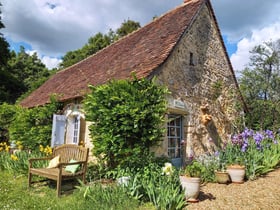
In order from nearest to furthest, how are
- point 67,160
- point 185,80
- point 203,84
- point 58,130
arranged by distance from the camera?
point 67,160 < point 185,80 < point 203,84 < point 58,130

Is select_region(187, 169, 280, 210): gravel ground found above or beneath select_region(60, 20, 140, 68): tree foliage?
beneath

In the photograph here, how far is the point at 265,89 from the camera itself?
949 cm

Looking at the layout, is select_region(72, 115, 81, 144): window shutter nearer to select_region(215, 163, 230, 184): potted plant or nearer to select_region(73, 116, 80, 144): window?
select_region(73, 116, 80, 144): window

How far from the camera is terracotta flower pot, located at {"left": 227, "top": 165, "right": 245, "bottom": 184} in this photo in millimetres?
5652

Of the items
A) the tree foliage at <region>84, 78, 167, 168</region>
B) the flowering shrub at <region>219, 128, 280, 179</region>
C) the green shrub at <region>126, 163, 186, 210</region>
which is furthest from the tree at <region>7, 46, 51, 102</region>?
the green shrub at <region>126, 163, 186, 210</region>

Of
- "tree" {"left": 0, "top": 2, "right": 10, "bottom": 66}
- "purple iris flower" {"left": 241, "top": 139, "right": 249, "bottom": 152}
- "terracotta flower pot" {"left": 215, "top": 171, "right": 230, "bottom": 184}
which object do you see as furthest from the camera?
"tree" {"left": 0, "top": 2, "right": 10, "bottom": 66}

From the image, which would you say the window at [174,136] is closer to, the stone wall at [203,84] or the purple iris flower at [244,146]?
the stone wall at [203,84]

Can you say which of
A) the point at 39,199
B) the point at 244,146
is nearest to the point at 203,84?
the point at 244,146

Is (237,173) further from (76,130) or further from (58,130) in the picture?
(58,130)

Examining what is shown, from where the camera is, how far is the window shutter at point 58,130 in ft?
27.7

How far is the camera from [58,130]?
28.1 feet

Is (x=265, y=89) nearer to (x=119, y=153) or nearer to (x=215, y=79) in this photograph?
(x=215, y=79)

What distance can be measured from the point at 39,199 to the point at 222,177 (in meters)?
4.13

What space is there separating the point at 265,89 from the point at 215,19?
11.6 feet
